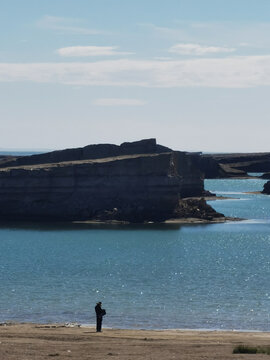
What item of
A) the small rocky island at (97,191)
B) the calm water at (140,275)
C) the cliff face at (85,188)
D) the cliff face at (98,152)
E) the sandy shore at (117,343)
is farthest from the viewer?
the cliff face at (98,152)

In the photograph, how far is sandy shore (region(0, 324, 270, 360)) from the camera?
2294 centimetres

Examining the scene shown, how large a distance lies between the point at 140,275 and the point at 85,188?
32.8m

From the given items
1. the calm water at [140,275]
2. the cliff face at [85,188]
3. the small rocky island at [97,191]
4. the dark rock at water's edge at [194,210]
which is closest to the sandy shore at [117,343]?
the calm water at [140,275]

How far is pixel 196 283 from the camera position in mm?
44188

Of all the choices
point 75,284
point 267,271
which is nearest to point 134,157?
point 267,271

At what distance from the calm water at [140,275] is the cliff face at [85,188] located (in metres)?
4.05

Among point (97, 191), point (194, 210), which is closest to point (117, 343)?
point (97, 191)

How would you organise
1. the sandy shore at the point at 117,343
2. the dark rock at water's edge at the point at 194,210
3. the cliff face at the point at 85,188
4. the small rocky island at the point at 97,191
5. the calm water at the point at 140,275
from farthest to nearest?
the dark rock at water's edge at the point at 194,210
the cliff face at the point at 85,188
the small rocky island at the point at 97,191
the calm water at the point at 140,275
the sandy shore at the point at 117,343

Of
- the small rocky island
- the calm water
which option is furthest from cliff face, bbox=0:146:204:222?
the calm water

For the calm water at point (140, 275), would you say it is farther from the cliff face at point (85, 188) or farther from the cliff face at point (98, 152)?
the cliff face at point (98, 152)

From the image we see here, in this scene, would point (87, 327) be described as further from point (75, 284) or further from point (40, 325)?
point (75, 284)

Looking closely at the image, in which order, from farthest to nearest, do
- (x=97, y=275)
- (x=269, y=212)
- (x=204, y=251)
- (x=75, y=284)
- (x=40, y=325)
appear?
(x=269, y=212)
(x=204, y=251)
(x=97, y=275)
(x=75, y=284)
(x=40, y=325)

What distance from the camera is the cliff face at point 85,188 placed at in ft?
259

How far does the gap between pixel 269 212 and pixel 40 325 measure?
68620 millimetres
